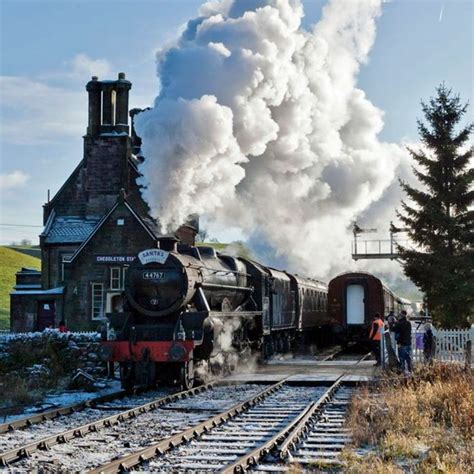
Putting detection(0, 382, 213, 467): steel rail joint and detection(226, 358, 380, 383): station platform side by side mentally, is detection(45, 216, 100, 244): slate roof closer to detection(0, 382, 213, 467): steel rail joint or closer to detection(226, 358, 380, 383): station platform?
detection(226, 358, 380, 383): station platform

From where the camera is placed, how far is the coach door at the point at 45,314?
37.3 metres

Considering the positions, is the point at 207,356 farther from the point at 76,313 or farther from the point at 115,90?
the point at 115,90

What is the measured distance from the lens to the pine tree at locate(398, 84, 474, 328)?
23.9m

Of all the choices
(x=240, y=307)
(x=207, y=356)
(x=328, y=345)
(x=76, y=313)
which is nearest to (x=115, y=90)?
(x=76, y=313)

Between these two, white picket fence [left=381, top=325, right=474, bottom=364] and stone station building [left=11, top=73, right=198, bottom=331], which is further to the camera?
stone station building [left=11, top=73, right=198, bottom=331]

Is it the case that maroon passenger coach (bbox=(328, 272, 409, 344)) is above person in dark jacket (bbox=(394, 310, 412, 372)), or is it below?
above

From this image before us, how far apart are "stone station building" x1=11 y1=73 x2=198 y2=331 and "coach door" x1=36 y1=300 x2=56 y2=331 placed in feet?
0.16

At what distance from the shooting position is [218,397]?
13914 mm

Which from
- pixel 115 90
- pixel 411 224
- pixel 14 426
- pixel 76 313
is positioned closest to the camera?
pixel 14 426

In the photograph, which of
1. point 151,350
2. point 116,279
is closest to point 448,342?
point 151,350

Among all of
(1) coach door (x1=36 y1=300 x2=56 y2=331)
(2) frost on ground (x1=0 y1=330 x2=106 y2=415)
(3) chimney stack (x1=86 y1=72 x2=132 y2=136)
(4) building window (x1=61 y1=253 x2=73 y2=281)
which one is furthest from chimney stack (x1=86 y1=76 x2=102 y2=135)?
(2) frost on ground (x1=0 y1=330 x2=106 y2=415)

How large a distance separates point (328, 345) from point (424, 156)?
44.4 ft

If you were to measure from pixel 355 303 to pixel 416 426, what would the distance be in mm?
18720

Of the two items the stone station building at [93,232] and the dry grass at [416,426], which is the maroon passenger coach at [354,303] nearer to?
the stone station building at [93,232]
